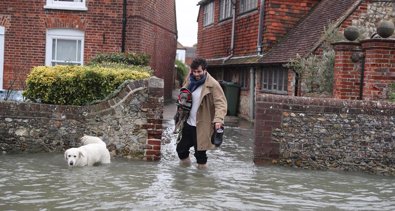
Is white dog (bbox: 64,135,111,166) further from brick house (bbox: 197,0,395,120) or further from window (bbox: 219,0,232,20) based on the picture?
window (bbox: 219,0,232,20)

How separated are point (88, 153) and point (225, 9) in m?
16.9

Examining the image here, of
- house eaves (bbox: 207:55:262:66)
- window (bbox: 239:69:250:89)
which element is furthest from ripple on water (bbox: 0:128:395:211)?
window (bbox: 239:69:250:89)

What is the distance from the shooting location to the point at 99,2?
1708cm

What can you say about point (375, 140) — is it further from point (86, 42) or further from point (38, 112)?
point (86, 42)

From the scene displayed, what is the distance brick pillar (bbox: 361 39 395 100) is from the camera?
11.1 meters

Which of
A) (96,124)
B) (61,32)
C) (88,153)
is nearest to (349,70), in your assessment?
(96,124)

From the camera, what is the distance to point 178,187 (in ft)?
23.9

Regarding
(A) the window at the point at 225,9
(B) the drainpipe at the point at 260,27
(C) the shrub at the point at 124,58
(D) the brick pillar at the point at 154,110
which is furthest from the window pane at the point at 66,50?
(D) the brick pillar at the point at 154,110

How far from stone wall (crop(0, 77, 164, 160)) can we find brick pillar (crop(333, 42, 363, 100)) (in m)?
4.75

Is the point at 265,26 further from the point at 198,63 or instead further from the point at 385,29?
the point at 198,63

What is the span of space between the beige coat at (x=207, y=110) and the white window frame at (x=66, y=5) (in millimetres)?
9919

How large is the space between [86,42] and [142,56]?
1986mm

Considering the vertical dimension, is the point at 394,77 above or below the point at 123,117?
above

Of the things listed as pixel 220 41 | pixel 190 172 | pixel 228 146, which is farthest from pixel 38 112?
pixel 220 41
